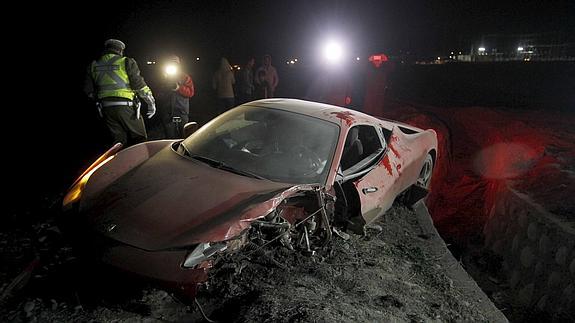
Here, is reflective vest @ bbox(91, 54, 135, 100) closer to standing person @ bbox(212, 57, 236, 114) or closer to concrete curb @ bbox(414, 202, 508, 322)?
concrete curb @ bbox(414, 202, 508, 322)

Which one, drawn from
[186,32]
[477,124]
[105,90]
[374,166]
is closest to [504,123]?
[477,124]

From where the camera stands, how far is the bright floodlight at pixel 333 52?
9312 mm

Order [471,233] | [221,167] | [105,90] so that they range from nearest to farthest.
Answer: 1. [221,167]
2. [105,90]
3. [471,233]

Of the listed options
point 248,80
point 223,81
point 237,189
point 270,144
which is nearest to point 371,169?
point 270,144

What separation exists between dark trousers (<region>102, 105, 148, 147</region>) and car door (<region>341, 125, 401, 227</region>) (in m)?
2.77

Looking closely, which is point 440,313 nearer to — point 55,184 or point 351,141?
point 351,141

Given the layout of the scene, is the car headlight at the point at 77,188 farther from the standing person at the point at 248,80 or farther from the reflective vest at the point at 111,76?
the standing person at the point at 248,80

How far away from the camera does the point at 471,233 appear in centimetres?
766

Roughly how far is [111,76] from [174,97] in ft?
8.54

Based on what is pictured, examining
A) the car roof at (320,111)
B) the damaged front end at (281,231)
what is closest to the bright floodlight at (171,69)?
the car roof at (320,111)

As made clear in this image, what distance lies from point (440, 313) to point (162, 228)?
2.23 m

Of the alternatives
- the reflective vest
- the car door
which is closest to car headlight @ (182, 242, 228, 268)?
the car door

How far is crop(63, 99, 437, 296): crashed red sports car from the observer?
8.70 ft

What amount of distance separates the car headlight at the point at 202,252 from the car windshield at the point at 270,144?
2.93 feet
